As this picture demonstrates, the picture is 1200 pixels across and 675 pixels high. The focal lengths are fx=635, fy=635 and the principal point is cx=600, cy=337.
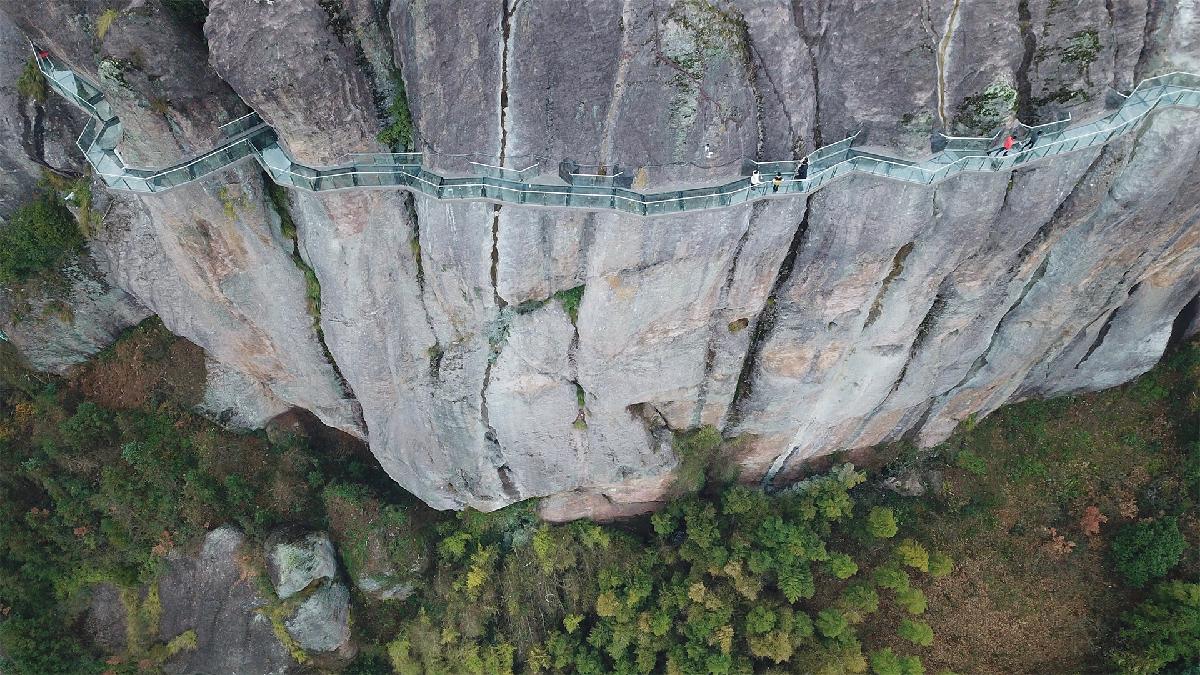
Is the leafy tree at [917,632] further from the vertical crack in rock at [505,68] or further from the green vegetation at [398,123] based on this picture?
the green vegetation at [398,123]

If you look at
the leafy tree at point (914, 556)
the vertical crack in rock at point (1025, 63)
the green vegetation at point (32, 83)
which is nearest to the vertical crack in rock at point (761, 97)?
the vertical crack in rock at point (1025, 63)

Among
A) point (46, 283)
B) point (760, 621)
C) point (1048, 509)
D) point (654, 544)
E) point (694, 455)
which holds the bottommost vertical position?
point (1048, 509)

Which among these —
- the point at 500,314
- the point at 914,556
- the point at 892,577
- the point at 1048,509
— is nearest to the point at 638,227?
the point at 500,314

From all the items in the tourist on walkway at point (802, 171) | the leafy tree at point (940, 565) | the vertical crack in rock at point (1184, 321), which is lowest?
the leafy tree at point (940, 565)

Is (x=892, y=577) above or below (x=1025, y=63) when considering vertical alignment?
below

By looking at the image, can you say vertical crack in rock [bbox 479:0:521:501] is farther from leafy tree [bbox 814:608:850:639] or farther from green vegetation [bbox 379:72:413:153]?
leafy tree [bbox 814:608:850:639]

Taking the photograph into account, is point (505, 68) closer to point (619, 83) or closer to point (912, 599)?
point (619, 83)

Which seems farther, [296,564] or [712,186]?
[296,564]
